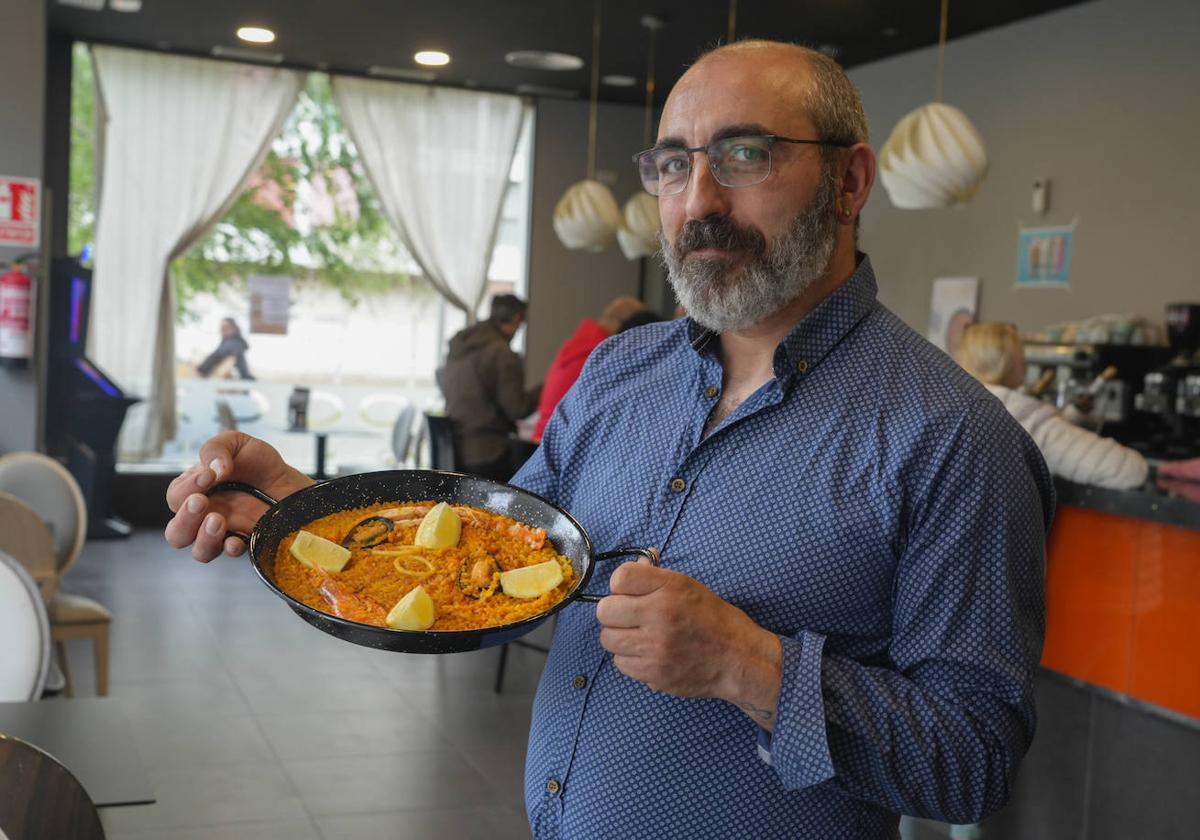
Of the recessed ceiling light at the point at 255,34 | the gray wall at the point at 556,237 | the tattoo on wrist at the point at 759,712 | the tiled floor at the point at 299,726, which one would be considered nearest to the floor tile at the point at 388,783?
the tiled floor at the point at 299,726

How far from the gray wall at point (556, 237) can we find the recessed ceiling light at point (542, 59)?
1304mm

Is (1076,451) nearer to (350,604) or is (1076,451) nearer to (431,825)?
(431,825)

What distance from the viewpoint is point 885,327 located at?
1343 mm

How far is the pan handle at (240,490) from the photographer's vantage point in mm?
1280

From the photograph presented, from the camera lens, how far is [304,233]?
8.42 meters

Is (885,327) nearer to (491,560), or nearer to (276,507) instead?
(491,560)

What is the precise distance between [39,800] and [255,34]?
21.7 ft

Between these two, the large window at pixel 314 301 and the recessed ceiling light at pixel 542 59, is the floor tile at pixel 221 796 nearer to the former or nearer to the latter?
the large window at pixel 314 301

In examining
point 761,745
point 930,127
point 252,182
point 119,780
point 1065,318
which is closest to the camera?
point 761,745

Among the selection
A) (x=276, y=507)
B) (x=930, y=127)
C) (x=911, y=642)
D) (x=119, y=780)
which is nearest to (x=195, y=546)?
(x=276, y=507)

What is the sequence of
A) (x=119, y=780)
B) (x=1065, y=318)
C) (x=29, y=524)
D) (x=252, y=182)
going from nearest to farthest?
(x=119, y=780)
(x=29, y=524)
(x=1065, y=318)
(x=252, y=182)

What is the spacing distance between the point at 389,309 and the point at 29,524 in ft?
17.2

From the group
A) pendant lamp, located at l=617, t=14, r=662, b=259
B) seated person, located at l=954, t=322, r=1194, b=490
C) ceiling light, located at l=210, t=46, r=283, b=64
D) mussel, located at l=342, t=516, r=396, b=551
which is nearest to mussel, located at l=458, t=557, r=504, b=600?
mussel, located at l=342, t=516, r=396, b=551

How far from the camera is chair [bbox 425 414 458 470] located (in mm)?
5293
